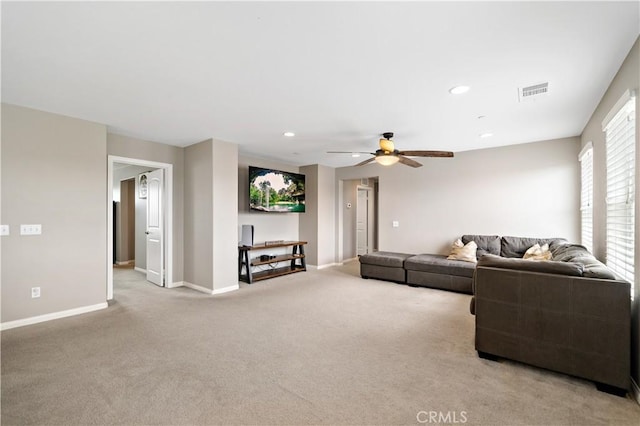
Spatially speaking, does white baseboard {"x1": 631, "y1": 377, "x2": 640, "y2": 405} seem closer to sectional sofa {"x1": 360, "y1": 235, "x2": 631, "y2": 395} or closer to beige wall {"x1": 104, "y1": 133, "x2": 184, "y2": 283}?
sectional sofa {"x1": 360, "y1": 235, "x2": 631, "y2": 395}

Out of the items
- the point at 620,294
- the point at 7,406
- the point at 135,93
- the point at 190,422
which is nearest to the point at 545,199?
the point at 620,294

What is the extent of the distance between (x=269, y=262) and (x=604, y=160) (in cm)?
503

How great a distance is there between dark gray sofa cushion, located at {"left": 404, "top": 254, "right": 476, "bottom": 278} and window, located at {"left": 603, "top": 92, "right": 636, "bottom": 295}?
1.94 m

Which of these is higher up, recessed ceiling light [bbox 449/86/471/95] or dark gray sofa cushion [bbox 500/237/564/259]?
recessed ceiling light [bbox 449/86/471/95]

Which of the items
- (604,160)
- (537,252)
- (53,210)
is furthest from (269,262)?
(604,160)

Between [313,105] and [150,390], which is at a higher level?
[313,105]

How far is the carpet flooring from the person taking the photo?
1.86m

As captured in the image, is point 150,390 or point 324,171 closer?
point 150,390

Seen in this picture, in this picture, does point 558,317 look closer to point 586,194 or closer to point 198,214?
point 586,194

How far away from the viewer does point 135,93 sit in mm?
3018

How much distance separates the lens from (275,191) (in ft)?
20.3

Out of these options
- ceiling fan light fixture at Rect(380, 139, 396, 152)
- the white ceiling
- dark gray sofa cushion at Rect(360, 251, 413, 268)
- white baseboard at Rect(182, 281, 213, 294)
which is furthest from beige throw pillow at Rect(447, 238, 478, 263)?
white baseboard at Rect(182, 281, 213, 294)

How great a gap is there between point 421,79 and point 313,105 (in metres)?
1.18

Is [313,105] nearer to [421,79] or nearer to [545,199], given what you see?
[421,79]
